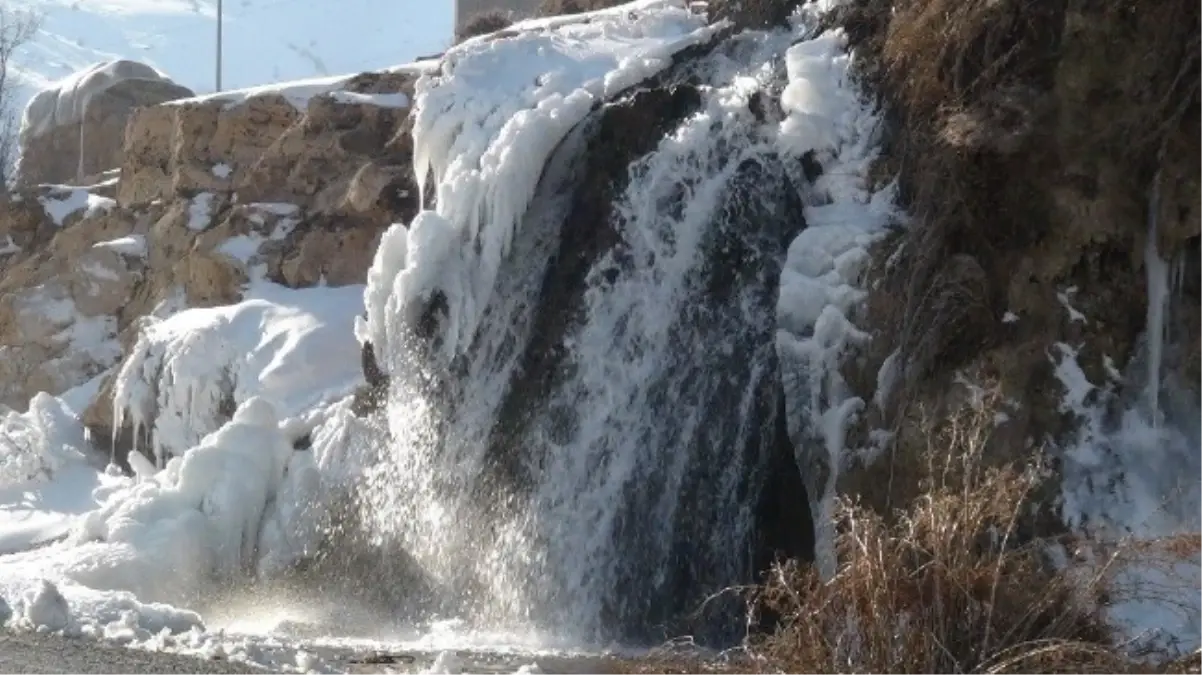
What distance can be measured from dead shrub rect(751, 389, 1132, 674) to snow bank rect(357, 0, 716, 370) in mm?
5709

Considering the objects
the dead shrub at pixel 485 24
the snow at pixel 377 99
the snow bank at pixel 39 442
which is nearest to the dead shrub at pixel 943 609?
the snow at pixel 377 99

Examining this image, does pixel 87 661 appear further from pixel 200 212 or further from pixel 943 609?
pixel 200 212

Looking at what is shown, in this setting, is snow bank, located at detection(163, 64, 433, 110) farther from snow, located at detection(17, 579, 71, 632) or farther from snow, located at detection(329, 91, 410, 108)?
snow, located at detection(17, 579, 71, 632)

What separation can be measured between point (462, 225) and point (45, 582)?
388cm

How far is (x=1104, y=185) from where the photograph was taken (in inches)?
350

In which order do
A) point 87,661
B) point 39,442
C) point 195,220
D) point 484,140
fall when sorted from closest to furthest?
point 87,661, point 484,140, point 39,442, point 195,220

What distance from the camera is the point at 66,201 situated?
2056 cm

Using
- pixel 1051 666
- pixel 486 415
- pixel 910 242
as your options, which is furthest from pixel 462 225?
pixel 1051 666

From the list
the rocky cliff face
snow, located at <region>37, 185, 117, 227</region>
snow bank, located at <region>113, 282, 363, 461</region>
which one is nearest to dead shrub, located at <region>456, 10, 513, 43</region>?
the rocky cliff face

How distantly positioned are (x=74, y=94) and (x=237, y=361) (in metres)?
12.6

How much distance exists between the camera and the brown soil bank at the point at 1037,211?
8.75m

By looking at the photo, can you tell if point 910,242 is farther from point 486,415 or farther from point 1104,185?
point 486,415

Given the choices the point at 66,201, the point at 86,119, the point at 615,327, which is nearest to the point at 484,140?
the point at 615,327

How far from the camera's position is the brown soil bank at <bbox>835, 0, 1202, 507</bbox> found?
344 inches
